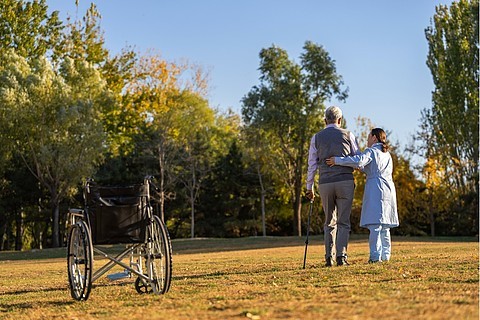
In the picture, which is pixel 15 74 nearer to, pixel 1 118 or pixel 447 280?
pixel 1 118

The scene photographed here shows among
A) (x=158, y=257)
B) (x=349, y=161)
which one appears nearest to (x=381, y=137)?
(x=349, y=161)

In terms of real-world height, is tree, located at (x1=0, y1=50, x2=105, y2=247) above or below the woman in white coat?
above

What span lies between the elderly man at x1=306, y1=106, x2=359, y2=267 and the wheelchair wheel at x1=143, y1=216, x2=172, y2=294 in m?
2.93

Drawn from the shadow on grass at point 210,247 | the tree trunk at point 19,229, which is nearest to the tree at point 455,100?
the shadow on grass at point 210,247

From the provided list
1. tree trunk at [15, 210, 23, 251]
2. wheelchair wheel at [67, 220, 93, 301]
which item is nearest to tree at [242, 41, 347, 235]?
tree trunk at [15, 210, 23, 251]

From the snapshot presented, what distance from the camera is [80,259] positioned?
8023 mm

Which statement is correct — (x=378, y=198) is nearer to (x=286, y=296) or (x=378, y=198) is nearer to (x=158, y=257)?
(x=158, y=257)

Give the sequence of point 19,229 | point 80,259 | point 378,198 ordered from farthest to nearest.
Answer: point 19,229 < point 378,198 < point 80,259

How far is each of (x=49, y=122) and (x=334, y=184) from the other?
25306mm

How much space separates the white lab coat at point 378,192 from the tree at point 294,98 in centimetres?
2914

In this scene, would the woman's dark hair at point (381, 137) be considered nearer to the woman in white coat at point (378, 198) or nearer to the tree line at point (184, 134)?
the woman in white coat at point (378, 198)

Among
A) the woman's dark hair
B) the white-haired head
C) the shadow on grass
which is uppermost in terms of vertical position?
the white-haired head

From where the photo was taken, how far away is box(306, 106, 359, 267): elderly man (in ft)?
33.3

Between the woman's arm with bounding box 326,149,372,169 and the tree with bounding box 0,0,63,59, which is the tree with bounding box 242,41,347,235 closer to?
the tree with bounding box 0,0,63,59
